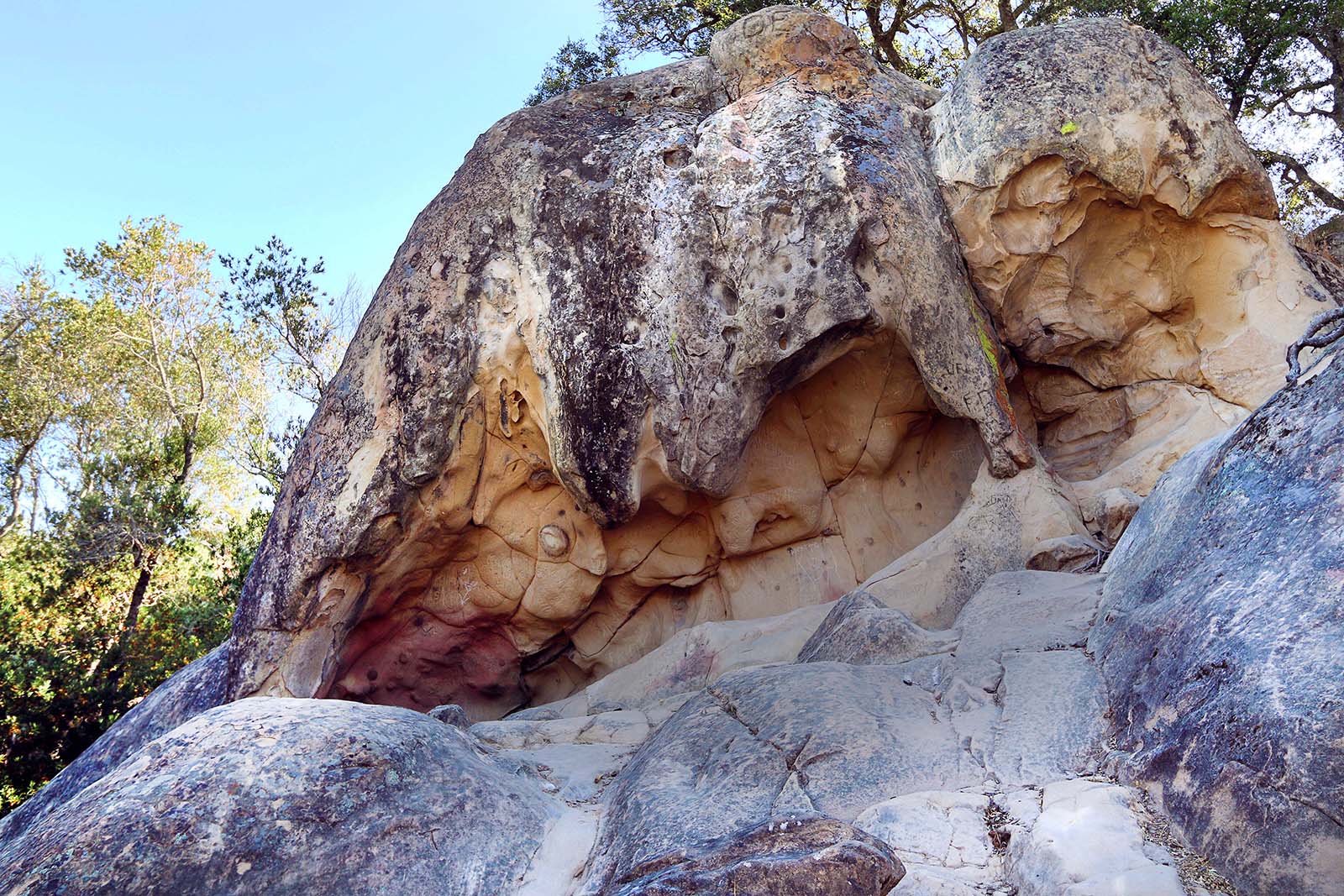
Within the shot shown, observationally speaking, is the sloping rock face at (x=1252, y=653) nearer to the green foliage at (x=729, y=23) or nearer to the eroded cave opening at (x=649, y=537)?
the eroded cave opening at (x=649, y=537)

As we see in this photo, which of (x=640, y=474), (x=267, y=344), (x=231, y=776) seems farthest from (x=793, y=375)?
(x=267, y=344)

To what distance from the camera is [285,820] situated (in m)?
3.93

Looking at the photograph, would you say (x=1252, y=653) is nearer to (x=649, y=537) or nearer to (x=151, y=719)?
(x=649, y=537)

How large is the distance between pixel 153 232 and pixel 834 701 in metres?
15.4

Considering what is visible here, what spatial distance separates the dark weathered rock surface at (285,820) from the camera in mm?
3729

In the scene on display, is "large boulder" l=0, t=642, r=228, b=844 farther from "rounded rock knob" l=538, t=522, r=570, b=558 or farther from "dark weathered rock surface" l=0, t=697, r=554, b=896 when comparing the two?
"dark weathered rock surface" l=0, t=697, r=554, b=896

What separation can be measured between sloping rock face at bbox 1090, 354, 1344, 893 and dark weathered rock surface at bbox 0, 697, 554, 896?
247cm

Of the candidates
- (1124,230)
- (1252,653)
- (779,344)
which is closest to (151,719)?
(779,344)

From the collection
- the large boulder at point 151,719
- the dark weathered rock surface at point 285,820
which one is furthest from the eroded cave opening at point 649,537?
the dark weathered rock surface at point 285,820

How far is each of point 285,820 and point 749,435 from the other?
391cm

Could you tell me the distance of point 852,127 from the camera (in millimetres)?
7078

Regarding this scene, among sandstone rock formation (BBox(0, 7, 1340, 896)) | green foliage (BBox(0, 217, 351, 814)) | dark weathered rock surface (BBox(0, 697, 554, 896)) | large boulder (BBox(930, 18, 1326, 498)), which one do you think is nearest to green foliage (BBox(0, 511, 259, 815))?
green foliage (BBox(0, 217, 351, 814))

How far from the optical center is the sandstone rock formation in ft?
14.9

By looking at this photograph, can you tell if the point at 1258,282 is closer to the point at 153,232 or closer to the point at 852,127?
the point at 852,127
